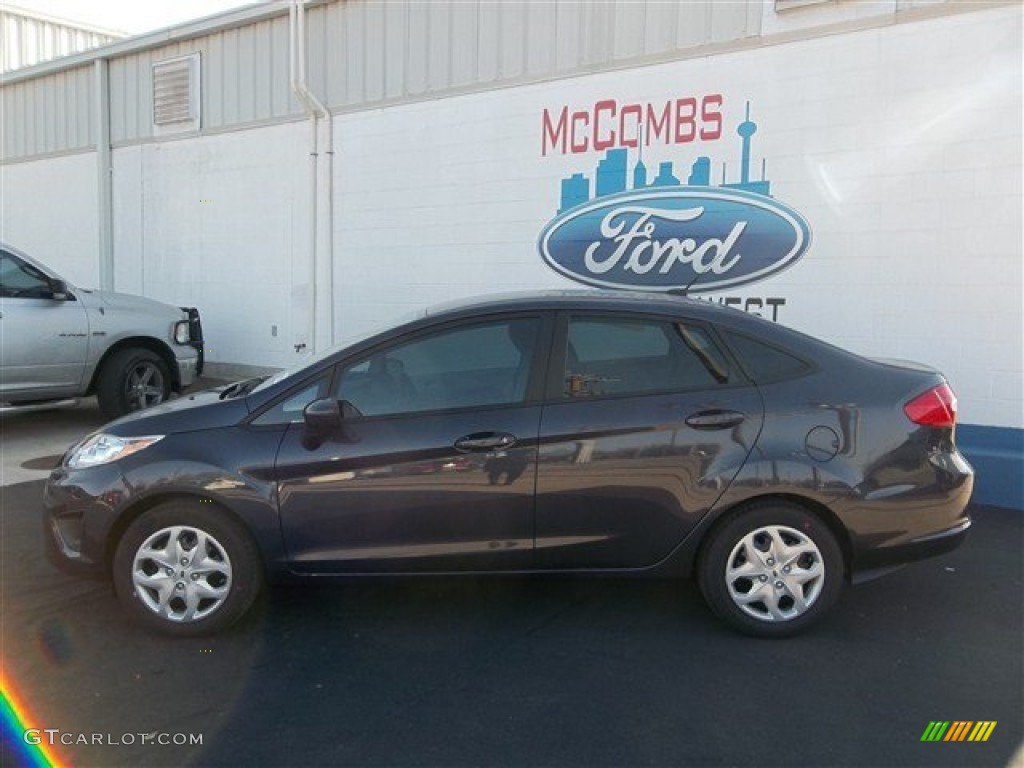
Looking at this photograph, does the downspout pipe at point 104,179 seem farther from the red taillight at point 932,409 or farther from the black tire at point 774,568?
the red taillight at point 932,409

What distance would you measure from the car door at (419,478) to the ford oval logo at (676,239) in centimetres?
395

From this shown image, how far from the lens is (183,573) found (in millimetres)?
3854

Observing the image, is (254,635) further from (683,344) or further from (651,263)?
(651,263)

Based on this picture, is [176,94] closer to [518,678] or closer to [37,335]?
[37,335]

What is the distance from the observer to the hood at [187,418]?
3.88 meters

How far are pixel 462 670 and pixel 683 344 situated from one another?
5.72 ft

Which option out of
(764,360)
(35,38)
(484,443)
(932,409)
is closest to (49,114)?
(35,38)

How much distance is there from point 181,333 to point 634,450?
670cm

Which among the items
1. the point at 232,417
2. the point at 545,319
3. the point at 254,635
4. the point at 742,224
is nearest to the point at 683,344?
the point at 545,319

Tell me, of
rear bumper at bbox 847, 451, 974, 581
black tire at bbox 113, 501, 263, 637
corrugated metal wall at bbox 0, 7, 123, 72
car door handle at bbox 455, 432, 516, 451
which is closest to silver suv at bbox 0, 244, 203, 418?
black tire at bbox 113, 501, 263, 637

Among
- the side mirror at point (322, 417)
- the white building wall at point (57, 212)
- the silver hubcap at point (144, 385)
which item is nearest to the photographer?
the side mirror at point (322, 417)

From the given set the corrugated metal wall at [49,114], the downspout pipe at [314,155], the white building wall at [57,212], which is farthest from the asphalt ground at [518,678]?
the corrugated metal wall at [49,114]

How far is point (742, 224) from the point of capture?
7297 mm

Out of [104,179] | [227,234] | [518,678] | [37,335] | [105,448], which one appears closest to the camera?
[518,678]
